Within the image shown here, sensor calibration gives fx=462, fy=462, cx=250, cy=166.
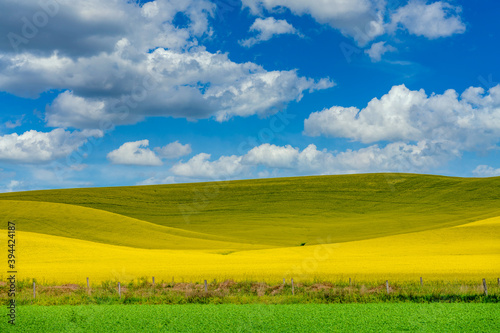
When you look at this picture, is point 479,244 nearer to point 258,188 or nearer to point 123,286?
point 123,286

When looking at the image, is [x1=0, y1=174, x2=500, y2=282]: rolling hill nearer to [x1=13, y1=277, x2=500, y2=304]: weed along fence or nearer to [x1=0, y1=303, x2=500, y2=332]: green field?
[x1=13, y1=277, x2=500, y2=304]: weed along fence

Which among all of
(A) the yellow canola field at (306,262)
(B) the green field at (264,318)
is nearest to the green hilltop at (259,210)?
(A) the yellow canola field at (306,262)

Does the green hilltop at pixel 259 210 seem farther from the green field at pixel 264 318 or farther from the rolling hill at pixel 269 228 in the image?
the green field at pixel 264 318

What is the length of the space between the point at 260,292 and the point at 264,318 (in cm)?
491

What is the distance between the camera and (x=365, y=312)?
16.3m

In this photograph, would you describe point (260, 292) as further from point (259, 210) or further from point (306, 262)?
point (259, 210)

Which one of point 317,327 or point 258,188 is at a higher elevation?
point 258,188

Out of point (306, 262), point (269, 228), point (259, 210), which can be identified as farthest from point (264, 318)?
point (259, 210)

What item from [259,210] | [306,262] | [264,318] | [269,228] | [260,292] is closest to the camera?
[264,318]

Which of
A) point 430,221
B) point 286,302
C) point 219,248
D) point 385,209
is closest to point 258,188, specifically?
point 385,209

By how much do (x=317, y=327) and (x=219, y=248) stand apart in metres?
37.7

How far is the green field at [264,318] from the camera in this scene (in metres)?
14.4

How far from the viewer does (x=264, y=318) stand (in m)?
15.8

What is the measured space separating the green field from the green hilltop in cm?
3571
